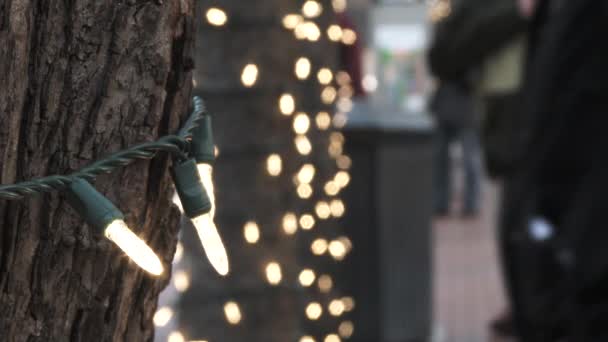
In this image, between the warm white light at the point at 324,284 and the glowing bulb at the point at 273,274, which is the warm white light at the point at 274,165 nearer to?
the glowing bulb at the point at 273,274

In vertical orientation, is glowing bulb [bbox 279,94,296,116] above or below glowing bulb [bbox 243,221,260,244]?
above

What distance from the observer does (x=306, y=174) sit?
3.53 metres

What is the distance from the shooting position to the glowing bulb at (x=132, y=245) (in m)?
1.36

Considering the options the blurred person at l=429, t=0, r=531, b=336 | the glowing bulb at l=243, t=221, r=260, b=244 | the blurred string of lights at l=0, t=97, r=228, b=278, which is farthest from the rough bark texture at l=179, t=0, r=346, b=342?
the blurred person at l=429, t=0, r=531, b=336

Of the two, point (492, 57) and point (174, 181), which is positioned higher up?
point (492, 57)

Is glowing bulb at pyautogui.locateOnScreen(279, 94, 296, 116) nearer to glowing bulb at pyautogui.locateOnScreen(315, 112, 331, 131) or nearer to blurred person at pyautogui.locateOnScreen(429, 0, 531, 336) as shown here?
glowing bulb at pyautogui.locateOnScreen(315, 112, 331, 131)

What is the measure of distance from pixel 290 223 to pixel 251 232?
0.36 ft

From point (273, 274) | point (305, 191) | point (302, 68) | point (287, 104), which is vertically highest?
point (302, 68)

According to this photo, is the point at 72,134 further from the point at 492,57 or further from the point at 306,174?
the point at 492,57

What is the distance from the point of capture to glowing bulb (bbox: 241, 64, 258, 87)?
3.46m

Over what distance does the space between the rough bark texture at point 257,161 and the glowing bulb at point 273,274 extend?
14 mm

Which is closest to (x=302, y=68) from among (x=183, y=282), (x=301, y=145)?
(x=301, y=145)

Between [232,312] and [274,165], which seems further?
[232,312]

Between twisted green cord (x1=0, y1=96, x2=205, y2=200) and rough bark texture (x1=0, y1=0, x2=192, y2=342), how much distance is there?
0.02 metres
